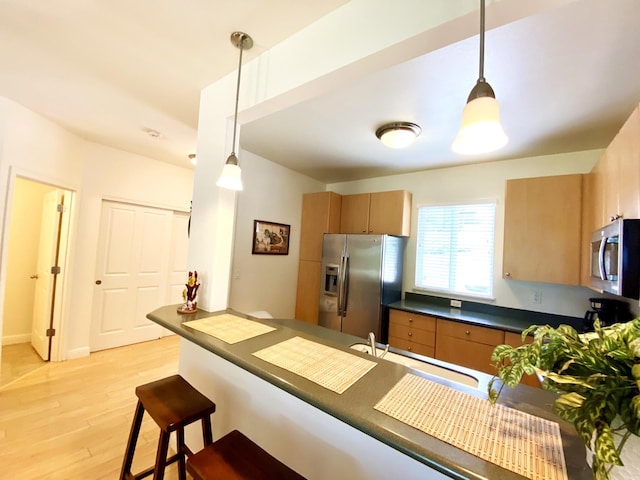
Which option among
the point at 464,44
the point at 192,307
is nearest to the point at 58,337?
the point at 192,307

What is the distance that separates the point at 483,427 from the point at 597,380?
0.34 meters

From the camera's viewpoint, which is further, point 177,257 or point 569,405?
point 177,257

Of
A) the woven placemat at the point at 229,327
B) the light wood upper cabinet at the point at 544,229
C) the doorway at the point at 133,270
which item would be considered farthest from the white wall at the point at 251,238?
the light wood upper cabinet at the point at 544,229

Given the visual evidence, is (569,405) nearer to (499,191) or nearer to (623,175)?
(623,175)

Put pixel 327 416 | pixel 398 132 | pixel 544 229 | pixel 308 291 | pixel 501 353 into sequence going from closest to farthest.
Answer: pixel 501 353, pixel 327 416, pixel 398 132, pixel 544 229, pixel 308 291

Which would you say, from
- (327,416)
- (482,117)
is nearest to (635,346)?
(482,117)

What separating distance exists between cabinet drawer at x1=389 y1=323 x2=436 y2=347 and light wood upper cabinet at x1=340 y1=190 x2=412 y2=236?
110 cm

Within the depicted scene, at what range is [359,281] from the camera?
10.5 ft

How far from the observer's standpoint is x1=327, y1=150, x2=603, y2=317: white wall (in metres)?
2.56

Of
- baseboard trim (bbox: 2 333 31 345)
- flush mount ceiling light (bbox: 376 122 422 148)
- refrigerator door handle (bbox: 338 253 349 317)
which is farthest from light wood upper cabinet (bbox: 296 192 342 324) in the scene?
baseboard trim (bbox: 2 333 31 345)

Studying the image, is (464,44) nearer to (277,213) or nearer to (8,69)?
(277,213)

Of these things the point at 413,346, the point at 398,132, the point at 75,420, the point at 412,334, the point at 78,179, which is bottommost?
the point at 75,420

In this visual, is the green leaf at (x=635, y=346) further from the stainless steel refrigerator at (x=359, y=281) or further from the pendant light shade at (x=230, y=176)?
the stainless steel refrigerator at (x=359, y=281)

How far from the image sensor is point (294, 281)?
3.88m
